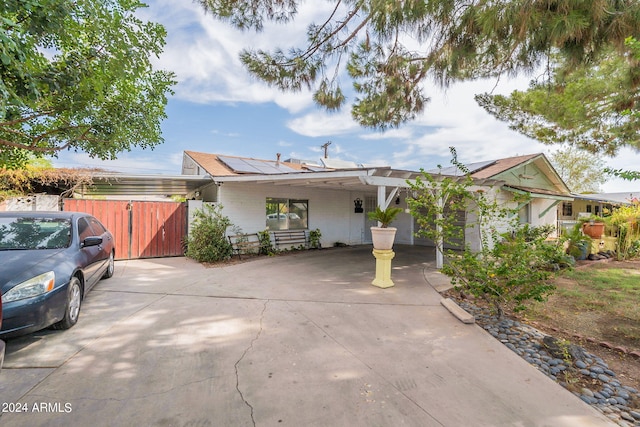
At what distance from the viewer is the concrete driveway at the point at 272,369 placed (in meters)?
2.13

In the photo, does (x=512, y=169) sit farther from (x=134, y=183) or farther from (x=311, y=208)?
(x=134, y=183)

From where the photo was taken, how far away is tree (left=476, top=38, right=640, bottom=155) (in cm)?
589

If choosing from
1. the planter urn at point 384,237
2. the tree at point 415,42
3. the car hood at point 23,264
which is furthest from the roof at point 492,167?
the car hood at point 23,264

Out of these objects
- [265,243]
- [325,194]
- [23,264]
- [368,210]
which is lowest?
[265,243]

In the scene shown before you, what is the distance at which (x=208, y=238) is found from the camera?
319 inches

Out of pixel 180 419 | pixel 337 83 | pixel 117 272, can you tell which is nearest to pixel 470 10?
pixel 337 83

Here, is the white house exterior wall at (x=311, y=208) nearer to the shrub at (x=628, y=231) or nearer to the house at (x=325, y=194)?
the house at (x=325, y=194)

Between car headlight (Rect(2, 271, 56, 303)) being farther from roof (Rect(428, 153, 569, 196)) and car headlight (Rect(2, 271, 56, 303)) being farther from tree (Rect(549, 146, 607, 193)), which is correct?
tree (Rect(549, 146, 607, 193))

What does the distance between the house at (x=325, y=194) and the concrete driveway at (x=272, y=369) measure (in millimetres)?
4037

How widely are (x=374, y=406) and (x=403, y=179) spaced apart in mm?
5032

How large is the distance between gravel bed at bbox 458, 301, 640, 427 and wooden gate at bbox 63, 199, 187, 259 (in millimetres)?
8462

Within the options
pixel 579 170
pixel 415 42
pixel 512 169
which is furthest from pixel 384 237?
pixel 579 170

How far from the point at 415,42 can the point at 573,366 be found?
581 cm

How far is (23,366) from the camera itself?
8.89ft
